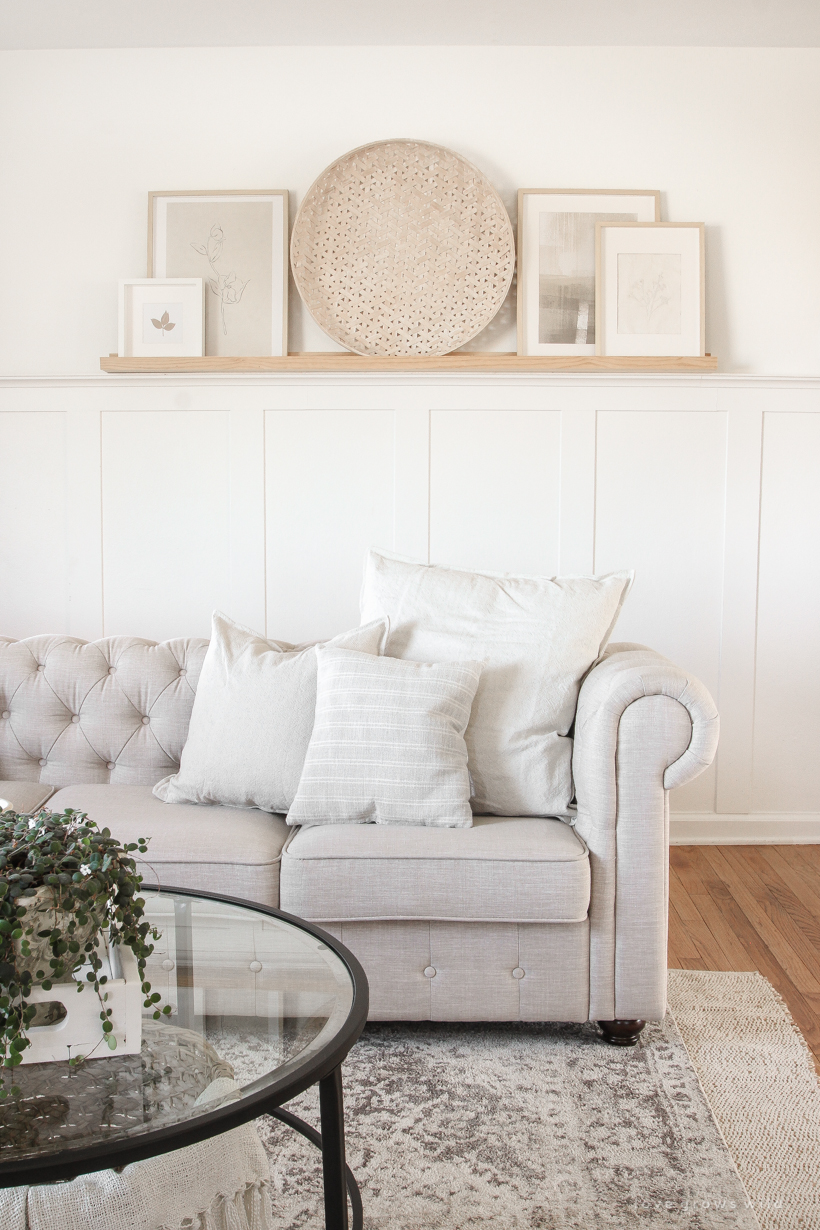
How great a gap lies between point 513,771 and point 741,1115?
776 millimetres

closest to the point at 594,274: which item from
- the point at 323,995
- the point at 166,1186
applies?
the point at 323,995

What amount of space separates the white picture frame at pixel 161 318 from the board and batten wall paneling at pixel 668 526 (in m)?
1.42

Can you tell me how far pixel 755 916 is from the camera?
2.60 metres

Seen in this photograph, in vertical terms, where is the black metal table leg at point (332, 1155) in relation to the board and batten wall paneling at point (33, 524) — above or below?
below

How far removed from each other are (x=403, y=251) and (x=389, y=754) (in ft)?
6.44

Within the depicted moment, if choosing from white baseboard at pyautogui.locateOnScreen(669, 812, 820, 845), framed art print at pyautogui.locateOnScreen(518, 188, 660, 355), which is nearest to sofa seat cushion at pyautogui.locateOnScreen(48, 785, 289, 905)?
white baseboard at pyautogui.locateOnScreen(669, 812, 820, 845)

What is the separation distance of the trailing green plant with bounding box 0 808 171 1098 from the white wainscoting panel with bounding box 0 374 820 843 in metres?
2.19

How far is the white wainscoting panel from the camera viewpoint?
3170 millimetres


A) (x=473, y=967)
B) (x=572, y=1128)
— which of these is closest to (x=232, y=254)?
(x=473, y=967)

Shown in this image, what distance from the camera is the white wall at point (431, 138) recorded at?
3195 millimetres

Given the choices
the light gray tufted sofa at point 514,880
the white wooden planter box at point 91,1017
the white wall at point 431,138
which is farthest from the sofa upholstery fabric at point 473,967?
the white wall at point 431,138

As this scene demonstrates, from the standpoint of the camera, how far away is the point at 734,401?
3.17m

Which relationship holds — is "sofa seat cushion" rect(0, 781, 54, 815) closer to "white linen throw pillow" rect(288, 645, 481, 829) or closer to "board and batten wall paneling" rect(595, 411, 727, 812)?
"white linen throw pillow" rect(288, 645, 481, 829)

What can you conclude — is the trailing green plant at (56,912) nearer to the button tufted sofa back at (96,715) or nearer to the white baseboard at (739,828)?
the button tufted sofa back at (96,715)
